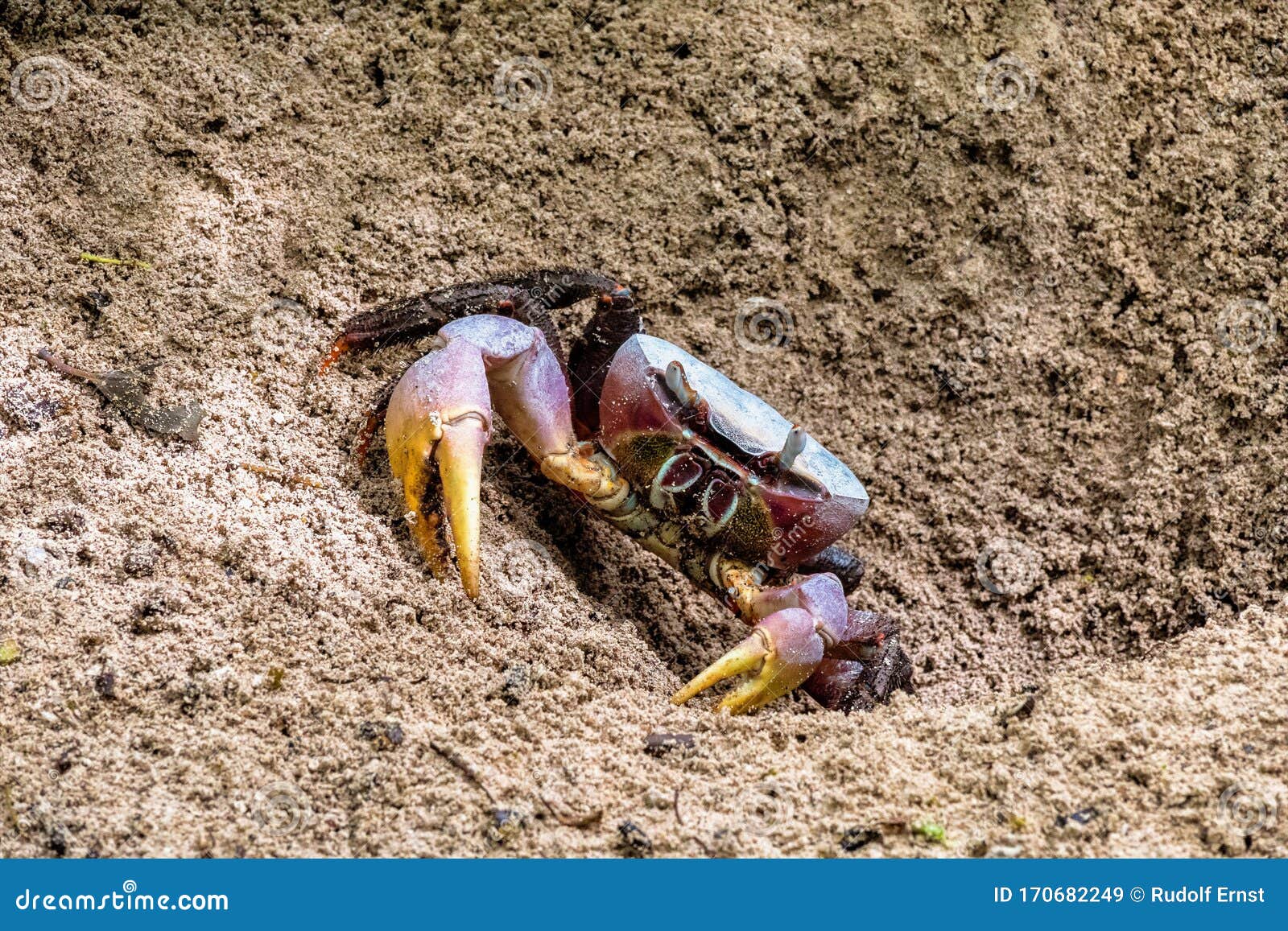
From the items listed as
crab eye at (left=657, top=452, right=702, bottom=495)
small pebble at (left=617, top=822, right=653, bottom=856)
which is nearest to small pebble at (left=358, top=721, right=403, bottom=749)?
small pebble at (left=617, top=822, right=653, bottom=856)

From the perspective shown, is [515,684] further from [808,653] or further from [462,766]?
[808,653]

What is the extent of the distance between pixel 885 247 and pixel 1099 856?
1.85 m

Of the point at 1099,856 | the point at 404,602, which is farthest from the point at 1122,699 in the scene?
the point at 404,602

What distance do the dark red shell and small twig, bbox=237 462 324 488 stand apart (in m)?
0.67

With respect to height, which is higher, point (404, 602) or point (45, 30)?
point (45, 30)

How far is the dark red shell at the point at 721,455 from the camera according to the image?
8.88 feet

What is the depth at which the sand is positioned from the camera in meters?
2.13

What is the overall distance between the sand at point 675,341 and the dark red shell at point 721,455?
32 centimetres

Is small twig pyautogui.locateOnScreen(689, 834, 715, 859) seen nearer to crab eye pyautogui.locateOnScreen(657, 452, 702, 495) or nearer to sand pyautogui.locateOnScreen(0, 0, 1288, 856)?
sand pyautogui.locateOnScreen(0, 0, 1288, 856)

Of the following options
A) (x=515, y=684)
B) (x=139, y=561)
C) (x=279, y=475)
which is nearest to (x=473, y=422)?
(x=279, y=475)

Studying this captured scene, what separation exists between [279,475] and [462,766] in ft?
2.78

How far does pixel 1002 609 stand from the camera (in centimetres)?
314

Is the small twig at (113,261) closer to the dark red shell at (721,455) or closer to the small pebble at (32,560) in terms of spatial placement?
the small pebble at (32,560)

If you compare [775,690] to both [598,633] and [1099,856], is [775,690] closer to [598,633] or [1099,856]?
[598,633]
